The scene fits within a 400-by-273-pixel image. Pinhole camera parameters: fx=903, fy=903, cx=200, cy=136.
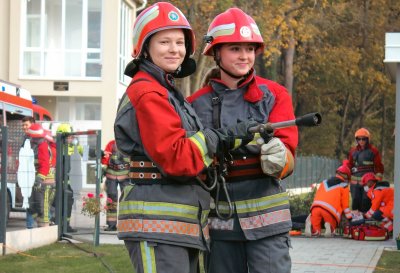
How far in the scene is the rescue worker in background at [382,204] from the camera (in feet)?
49.5

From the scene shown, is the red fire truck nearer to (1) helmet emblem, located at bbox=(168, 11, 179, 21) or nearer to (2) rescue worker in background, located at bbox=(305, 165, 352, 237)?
(2) rescue worker in background, located at bbox=(305, 165, 352, 237)

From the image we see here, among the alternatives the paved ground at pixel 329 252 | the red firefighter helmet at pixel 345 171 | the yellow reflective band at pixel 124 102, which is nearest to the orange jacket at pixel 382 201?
the paved ground at pixel 329 252

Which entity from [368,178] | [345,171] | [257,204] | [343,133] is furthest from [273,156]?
[343,133]

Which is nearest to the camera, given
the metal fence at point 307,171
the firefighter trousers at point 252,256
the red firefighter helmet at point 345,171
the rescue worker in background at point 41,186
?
the firefighter trousers at point 252,256

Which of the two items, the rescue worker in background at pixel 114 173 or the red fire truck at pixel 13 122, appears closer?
the red fire truck at pixel 13 122

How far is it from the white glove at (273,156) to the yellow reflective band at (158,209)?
0.53 meters

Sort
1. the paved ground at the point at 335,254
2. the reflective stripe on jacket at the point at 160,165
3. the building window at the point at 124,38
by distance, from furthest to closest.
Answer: the building window at the point at 124,38
the paved ground at the point at 335,254
the reflective stripe on jacket at the point at 160,165

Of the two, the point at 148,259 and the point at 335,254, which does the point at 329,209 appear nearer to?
the point at 335,254

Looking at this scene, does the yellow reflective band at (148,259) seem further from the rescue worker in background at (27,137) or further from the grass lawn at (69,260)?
the rescue worker in background at (27,137)

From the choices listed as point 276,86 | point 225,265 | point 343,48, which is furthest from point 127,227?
point 343,48

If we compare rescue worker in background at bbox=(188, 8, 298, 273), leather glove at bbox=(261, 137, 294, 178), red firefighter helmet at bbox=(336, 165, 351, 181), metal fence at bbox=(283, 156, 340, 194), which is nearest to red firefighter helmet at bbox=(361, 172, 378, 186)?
red firefighter helmet at bbox=(336, 165, 351, 181)

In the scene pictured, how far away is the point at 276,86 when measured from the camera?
5.18 metres

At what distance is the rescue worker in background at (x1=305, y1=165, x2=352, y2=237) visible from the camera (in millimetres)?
15211

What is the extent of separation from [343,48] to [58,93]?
1318cm
